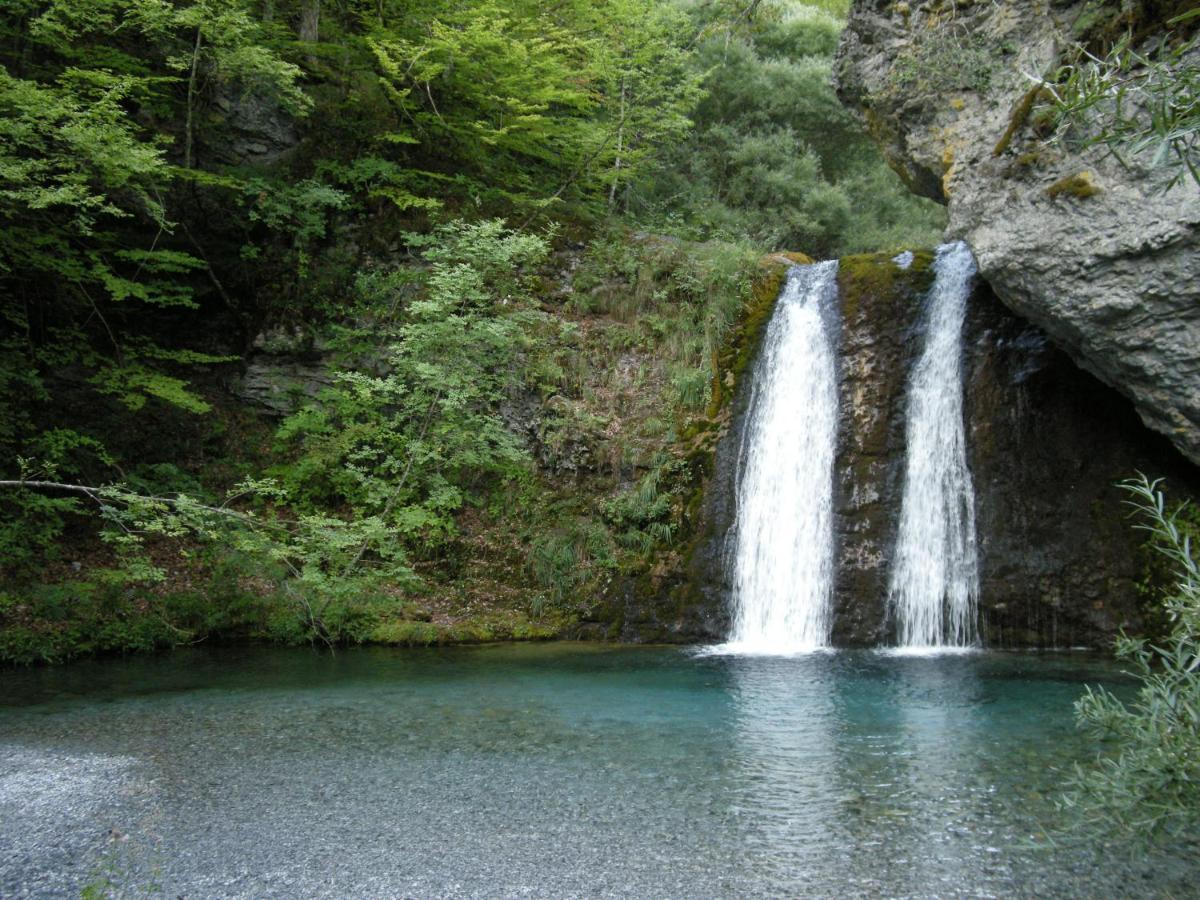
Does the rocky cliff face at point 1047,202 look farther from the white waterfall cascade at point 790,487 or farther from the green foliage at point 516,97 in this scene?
the green foliage at point 516,97

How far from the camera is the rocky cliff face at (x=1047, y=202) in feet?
24.8

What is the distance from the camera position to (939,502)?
10367 mm

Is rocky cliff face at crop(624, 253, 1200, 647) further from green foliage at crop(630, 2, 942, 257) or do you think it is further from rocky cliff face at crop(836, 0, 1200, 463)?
green foliage at crop(630, 2, 942, 257)

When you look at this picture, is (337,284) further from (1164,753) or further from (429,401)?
(1164,753)

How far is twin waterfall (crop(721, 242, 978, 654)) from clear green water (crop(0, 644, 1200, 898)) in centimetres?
166

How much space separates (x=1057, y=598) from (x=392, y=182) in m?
11.6

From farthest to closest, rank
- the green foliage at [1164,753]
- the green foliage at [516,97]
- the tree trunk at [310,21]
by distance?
the tree trunk at [310,21]
the green foliage at [516,97]
the green foliage at [1164,753]

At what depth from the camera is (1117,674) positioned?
797cm

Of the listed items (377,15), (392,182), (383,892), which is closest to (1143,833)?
(383,892)

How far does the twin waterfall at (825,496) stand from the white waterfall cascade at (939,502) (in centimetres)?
1

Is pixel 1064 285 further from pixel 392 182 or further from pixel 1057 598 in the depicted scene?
pixel 392 182

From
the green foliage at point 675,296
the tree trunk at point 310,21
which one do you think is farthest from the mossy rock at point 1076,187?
the tree trunk at point 310,21

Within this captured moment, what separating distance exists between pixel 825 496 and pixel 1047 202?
14.0 ft

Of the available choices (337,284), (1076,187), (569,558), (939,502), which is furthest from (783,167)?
(569,558)
